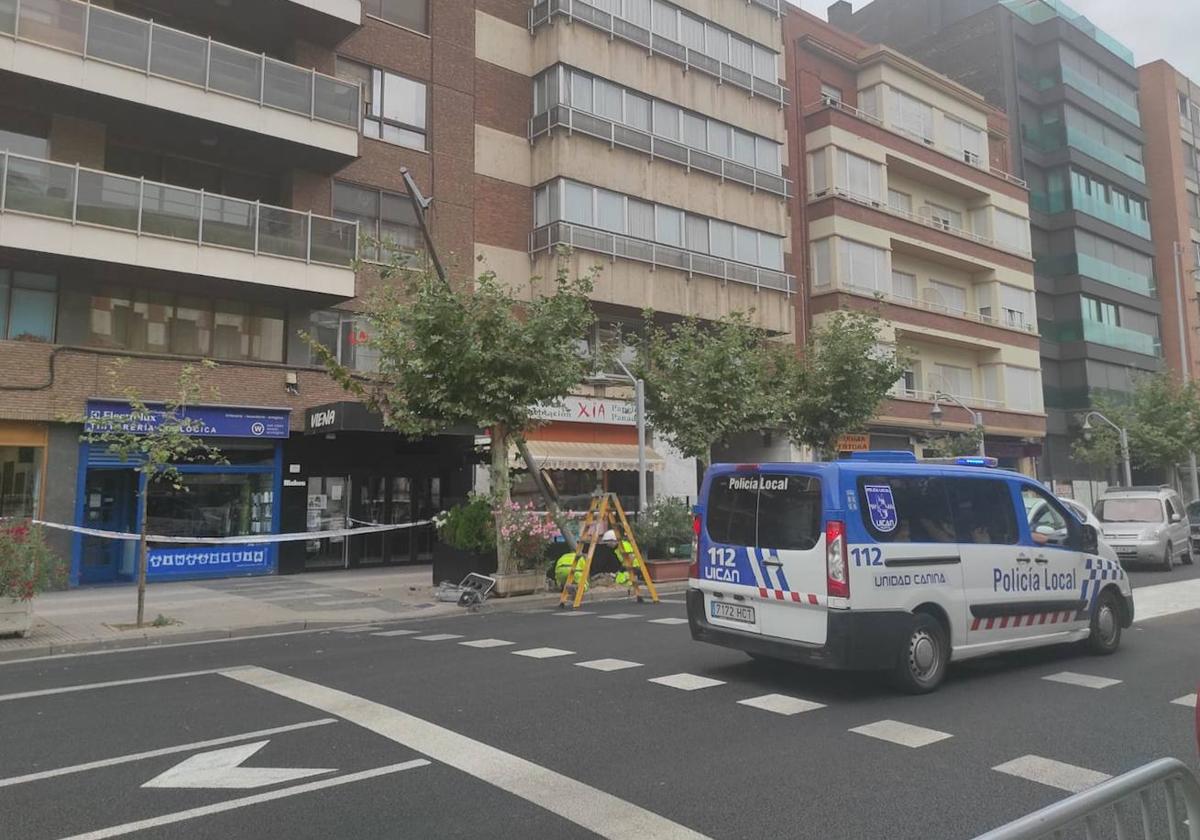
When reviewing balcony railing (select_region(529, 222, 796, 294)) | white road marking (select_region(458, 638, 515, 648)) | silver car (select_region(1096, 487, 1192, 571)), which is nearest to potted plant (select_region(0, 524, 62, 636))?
white road marking (select_region(458, 638, 515, 648))

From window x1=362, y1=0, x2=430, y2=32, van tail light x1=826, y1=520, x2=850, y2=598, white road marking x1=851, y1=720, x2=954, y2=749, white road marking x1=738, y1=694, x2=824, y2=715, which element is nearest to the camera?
white road marking x1=851, y1=720, x2=954, y2=749

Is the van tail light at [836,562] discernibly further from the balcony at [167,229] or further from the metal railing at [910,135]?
the metal railing at [910,135]

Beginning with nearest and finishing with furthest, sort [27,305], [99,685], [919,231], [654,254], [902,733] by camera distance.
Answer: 1. [902,733]
2. [99,685]
3. [27,305]
4. [654,254]
5. [919,231]

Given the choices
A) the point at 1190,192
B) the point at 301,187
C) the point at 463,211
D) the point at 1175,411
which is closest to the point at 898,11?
the point at 1190,192

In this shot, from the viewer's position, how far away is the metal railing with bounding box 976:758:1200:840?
2479 millimetres

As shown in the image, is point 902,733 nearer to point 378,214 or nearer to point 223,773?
point 223,773

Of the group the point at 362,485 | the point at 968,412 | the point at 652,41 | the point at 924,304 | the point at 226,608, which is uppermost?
the point at 652,41

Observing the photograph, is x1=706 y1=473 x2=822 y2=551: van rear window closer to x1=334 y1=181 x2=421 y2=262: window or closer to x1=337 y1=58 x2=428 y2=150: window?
x1=334 y1=181 x2=421 y2=262: window

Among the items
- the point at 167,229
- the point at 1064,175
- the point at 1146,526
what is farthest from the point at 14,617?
the point at 1064,175

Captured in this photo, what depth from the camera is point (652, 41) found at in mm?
26359

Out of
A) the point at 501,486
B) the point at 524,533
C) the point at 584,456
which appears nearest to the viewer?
the point at 524,533

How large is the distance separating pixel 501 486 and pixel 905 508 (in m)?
8.69

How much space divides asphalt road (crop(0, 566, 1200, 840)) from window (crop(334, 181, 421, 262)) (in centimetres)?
1421

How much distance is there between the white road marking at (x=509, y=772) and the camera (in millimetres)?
4195
